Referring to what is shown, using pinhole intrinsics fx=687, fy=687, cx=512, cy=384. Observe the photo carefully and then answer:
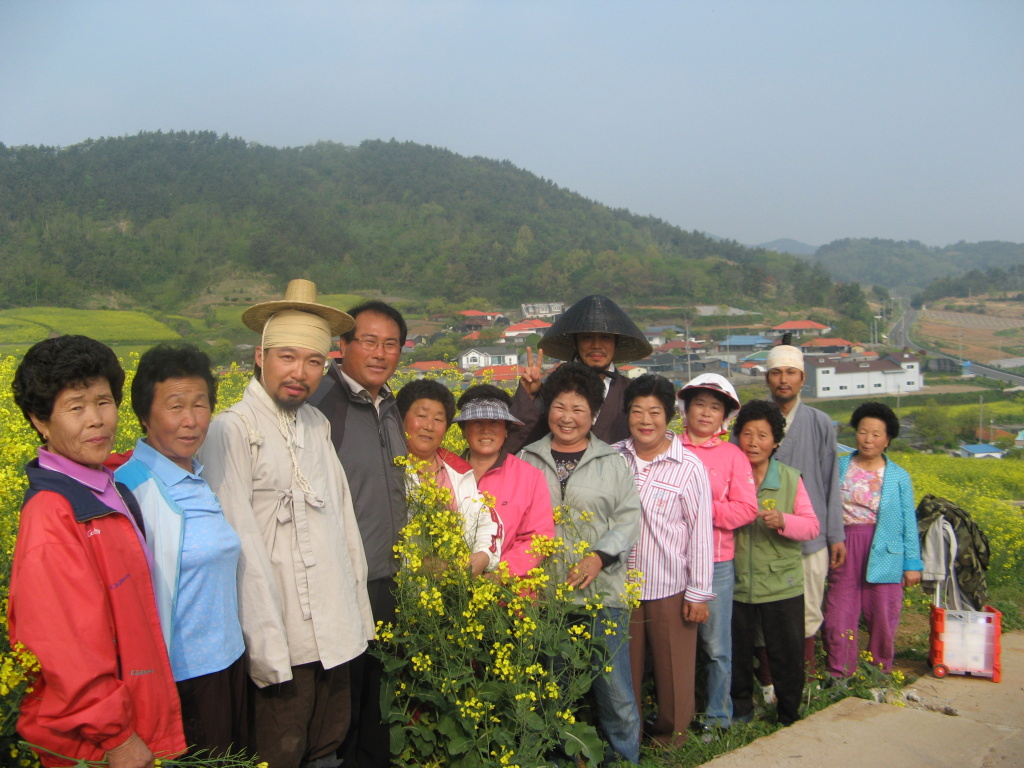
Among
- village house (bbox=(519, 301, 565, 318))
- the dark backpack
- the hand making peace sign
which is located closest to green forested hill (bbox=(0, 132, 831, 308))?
village house (bbox=(519, 301, 565, 318))

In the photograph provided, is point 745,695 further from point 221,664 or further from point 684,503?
point 221,664

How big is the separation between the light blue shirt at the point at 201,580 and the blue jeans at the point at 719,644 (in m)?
2.21

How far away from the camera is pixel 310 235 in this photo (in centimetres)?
6744

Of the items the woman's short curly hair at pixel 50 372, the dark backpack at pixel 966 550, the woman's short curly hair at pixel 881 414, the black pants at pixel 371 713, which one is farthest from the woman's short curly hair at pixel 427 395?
the dark backpack at pixel 966 550

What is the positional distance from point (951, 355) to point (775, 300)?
18.6m

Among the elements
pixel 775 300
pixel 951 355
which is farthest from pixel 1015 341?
pixel 775 300

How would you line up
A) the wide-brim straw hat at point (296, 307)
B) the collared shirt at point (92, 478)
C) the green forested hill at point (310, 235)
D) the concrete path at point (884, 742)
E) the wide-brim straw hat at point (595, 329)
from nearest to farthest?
the collared shirt at point (92, 478)
the wide-brim straw hat at point (296, 307)
the concrete path at point (884, 742)
the wide-brim straw hat at point (595, 329)
the green forested hill at point (310, 235)

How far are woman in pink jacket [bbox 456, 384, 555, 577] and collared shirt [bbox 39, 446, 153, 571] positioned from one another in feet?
4.66

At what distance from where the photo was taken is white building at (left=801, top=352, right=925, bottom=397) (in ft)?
143

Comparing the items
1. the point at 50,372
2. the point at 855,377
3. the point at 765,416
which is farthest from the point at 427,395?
the point at 855,377

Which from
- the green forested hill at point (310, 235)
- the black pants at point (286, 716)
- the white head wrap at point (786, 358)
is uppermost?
the green forested hill at point (310, 235)

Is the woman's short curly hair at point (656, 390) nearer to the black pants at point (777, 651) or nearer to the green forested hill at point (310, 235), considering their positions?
the black pants at point (777, 651)

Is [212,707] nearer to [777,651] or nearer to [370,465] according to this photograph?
[370,465]

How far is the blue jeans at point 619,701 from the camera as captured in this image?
9.84 feet
